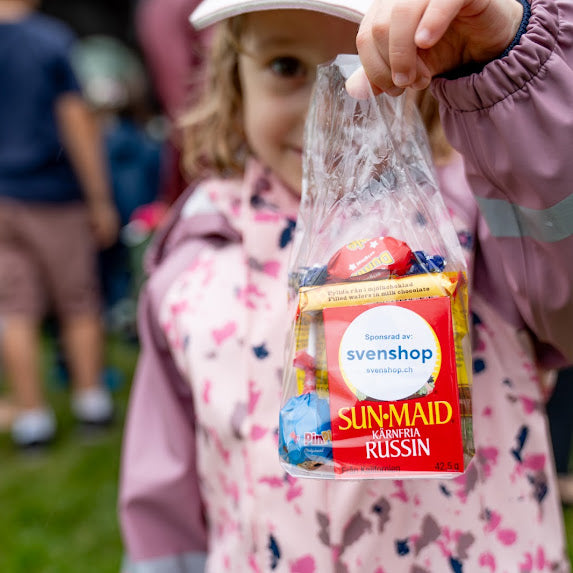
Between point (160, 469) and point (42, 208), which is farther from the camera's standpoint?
point (42, 208)

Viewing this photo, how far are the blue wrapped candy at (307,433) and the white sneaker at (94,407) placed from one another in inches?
92.0

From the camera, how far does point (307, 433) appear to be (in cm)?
72

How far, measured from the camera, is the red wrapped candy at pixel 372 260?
0.72 m

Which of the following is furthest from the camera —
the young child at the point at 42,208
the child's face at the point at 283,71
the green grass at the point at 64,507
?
the young child at the point at 42,208

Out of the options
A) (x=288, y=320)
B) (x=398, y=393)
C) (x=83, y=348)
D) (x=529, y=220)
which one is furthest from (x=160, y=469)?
(x=83, y=348)

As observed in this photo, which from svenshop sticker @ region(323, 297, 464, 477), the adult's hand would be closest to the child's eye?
the adult's hand

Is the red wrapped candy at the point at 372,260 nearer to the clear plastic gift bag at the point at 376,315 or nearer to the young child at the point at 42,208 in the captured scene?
the clear plastic gift bag at the point at 376,315

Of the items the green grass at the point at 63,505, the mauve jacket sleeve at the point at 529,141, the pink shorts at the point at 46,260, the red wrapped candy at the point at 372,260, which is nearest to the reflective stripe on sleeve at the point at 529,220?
the mauve jacket sleeve at the point at 529,141

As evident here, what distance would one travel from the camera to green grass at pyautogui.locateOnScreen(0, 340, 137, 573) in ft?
7.01

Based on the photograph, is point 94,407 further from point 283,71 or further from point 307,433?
point 307,433

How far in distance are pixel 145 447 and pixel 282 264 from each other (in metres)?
0.36

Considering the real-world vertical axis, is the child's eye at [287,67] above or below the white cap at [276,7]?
above

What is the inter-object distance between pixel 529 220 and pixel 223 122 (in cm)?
58

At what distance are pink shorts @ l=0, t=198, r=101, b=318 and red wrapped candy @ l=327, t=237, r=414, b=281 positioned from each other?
2.26 m
